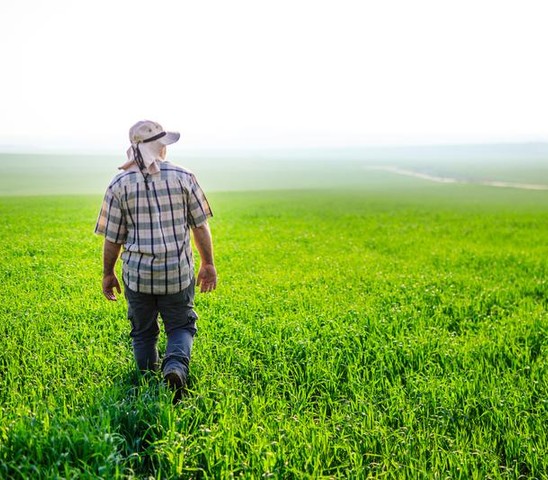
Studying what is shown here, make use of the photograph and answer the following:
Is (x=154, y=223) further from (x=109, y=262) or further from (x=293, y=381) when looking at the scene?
(x=293, y=381)

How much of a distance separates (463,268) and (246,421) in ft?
28.5

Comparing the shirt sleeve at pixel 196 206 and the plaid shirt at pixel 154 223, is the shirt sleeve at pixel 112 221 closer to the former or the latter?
the plaid shirt at pixel 154 223

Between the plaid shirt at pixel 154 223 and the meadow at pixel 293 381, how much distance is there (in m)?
0.99

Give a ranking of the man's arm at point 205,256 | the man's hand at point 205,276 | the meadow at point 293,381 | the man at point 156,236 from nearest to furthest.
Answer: the meadow at point 293,381
the man at point 156,236
the man's arm at point 205,256
the man's hand at point 205,276

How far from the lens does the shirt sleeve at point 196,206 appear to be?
4.70 m

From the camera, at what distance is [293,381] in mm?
5207

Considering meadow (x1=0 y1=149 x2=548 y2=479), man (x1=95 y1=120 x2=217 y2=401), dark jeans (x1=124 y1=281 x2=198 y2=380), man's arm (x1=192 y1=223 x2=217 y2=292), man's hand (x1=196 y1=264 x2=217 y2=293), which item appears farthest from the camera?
man's hand (x1=196 y1=264 x2=217 y2=293)

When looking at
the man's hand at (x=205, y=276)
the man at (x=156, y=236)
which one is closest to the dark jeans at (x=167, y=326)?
the man at (x=156, y=236)

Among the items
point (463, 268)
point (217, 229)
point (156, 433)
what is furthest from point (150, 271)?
point (217, 229)

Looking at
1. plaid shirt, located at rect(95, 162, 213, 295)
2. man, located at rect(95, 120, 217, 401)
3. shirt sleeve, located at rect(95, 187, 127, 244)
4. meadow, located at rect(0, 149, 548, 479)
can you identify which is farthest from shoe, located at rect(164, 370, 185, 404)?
shirt sleeve, located at rect(95, 187, 127, 244)

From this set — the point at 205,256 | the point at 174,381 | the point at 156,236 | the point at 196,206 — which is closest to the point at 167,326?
the point at 174,381

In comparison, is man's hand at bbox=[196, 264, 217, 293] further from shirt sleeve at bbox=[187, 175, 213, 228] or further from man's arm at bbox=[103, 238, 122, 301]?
man's arm at bbox=[103, 238, 122, 301]

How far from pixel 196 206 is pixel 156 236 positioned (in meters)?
0.47

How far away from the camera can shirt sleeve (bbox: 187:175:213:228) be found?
4.70 m
